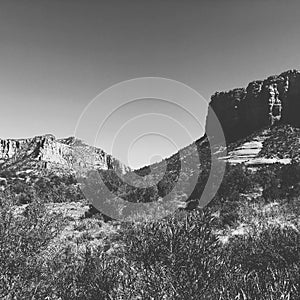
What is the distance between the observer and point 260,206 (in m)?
38.6

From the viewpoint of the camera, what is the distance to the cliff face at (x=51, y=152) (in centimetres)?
14638

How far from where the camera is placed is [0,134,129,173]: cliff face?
480 ft

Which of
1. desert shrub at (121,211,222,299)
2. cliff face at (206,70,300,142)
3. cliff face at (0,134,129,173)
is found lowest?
Answer: desert shrub at (121,211,222,299)

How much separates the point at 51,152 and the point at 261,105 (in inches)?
3888

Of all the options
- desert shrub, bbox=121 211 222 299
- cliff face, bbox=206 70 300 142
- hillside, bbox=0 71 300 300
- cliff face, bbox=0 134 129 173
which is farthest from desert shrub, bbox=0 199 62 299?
cliff face, bbox=0 134 129 173

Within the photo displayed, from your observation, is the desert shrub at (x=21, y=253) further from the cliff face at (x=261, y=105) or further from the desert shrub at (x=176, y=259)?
the cliff face at (x=261, y=105)

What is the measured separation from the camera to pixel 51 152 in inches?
5935

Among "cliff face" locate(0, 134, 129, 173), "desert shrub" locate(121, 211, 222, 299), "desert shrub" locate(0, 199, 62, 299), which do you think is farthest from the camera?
"cliff face" locate(0, 134, 129, 173)

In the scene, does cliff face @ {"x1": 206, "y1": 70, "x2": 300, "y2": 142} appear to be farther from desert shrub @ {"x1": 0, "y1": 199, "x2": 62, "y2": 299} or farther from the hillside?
desert shrub @ {"x1": 0, "y1": 199, "x2": 62, "y2": 299}

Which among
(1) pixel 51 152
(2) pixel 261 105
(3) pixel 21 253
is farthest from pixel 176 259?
(1) pixel 51 152

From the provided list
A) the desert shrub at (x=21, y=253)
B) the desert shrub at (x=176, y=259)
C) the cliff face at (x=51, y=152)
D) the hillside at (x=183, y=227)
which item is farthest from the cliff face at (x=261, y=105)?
the desert shrub at (x=21, y=253)

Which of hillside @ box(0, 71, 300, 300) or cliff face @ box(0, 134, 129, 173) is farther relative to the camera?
cliff face @ box(0, 134, 129, 173)

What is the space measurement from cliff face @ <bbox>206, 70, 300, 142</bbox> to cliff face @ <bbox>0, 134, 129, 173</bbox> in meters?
46.4

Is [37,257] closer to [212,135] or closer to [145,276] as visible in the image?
[145,276]
